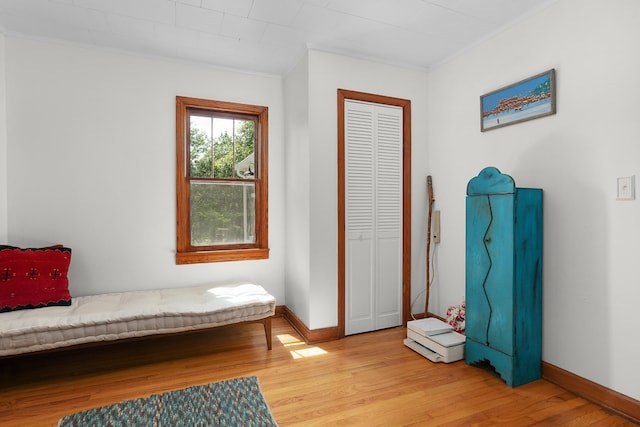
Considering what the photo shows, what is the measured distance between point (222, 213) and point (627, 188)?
3.27 metres

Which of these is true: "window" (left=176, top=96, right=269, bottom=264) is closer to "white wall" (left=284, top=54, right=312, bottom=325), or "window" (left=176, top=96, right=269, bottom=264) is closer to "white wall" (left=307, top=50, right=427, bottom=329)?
"white wall" (left=284, top=54, right=312, bottom=325)

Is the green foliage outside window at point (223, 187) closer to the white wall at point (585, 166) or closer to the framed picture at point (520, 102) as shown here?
the framed picture at point (520, 102)

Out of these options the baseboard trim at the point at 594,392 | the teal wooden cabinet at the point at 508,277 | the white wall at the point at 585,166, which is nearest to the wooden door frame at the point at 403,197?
the white wall at the point at 585,166

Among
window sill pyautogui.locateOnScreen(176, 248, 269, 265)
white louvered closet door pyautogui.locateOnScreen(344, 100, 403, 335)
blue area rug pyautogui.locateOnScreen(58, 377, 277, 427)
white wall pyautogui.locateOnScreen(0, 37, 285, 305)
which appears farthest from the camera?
window sill pyautogui.locateOnScreen(176, 248, 269, 265)

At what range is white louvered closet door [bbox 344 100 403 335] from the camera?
128 inches

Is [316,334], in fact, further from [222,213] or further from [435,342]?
[222,213]

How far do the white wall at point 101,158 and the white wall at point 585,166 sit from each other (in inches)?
106

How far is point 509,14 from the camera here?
2.57m

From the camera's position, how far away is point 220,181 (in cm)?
359

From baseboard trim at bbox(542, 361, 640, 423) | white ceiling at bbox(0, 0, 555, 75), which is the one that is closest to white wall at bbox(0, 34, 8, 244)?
white ceiling at bbox(0, 0, 555, 75)

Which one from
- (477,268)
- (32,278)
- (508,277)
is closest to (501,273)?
(508,277)

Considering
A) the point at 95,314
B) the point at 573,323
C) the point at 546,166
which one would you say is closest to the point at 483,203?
the point at 546,166

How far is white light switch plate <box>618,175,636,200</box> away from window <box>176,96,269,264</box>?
2.91 metres

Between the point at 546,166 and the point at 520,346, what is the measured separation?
1.27m
